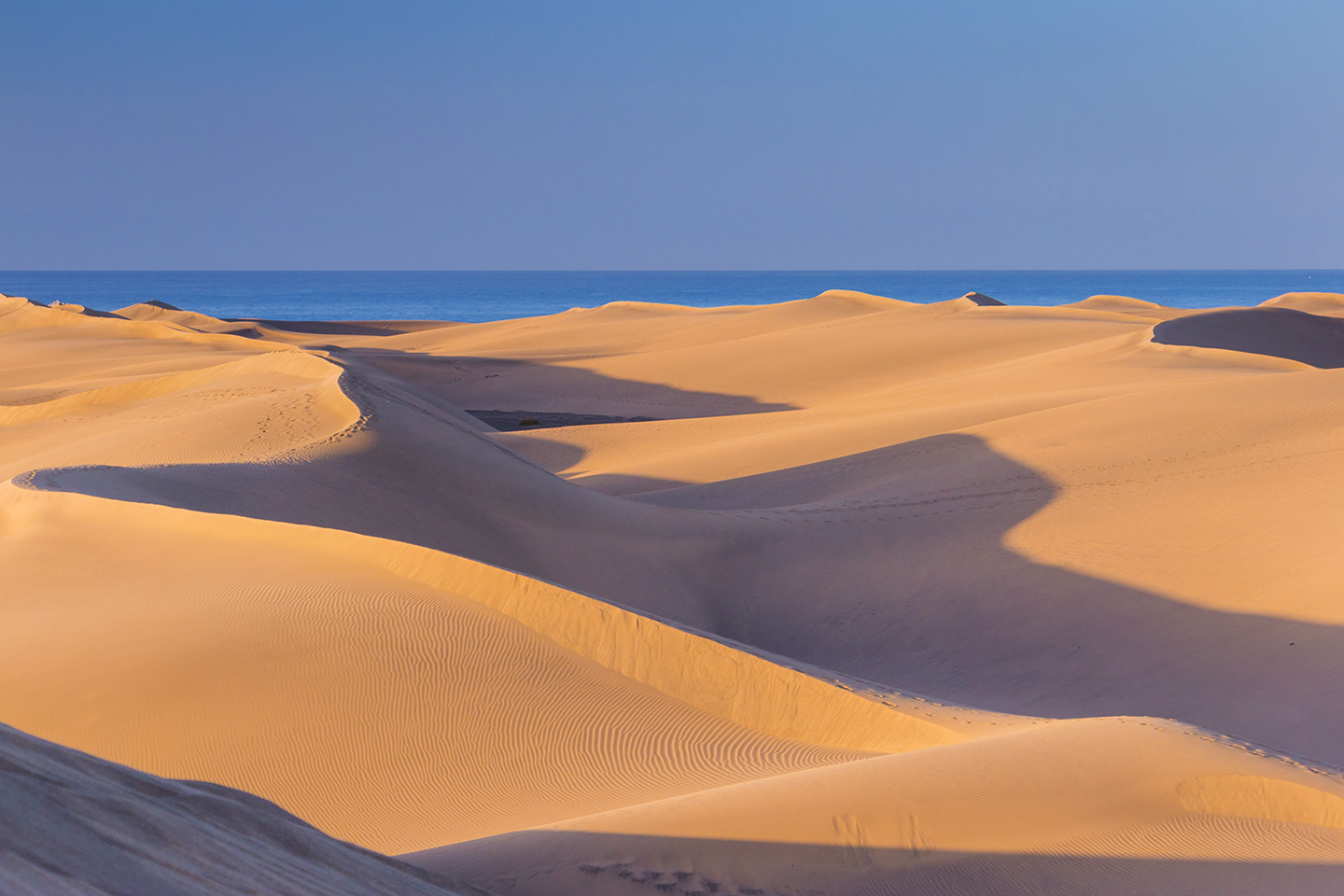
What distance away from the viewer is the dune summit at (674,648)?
3098 mm

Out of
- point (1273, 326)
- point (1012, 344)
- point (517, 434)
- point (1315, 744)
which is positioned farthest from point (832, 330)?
point (1315, 744)

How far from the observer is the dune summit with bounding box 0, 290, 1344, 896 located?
3098mm

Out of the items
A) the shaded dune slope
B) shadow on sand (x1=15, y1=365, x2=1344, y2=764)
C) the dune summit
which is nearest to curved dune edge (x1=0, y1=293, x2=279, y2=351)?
the dune summit

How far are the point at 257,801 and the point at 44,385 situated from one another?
20.3 meters

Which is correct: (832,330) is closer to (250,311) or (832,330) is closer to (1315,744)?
(1315,744)

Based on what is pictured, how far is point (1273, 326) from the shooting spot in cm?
2392

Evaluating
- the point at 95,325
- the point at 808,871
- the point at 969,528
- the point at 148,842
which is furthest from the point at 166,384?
the point at 95,325

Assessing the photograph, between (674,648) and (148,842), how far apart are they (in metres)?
3.09

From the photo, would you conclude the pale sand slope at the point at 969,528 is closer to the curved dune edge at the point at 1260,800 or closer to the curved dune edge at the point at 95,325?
the curved dune edge at the point at 1260,800

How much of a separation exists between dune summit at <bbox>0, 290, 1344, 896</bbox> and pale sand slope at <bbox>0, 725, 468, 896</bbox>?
0.01 metres

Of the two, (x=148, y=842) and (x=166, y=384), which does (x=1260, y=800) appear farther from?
(x=166, y=384)

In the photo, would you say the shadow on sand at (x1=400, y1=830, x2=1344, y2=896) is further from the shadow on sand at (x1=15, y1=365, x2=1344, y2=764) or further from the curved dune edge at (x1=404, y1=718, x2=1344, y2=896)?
the shadow on sand at (x1=15, y1=365, x2=1344, y2=764)

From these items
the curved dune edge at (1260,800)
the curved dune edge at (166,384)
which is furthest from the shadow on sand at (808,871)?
the curved dune edge at (166,384)

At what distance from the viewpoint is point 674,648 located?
5.02 metres
